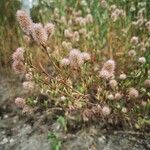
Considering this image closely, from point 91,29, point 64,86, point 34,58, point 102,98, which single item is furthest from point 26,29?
point 34,58

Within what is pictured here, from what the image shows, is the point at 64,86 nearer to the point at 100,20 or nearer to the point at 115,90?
the point at 115,90

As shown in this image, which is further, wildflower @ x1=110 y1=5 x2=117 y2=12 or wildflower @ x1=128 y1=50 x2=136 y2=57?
wildflower @ x1=110 y1=5 x2=117 y2=12

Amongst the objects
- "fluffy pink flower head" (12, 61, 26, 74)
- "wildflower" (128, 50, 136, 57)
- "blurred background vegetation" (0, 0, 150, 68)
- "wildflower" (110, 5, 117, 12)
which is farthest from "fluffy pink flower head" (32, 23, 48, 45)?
"wildflower" (110, 5, 117, 12)

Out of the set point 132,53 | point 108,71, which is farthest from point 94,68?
point 108,71

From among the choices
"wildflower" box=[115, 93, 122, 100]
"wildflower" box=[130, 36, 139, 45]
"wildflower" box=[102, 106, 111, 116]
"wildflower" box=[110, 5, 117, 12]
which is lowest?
"wildflower" box=[102, 106, 111, 116]

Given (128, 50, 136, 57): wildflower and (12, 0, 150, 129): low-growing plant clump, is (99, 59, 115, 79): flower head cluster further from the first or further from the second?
(128, 50, 136, 57): wildflower
